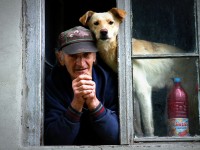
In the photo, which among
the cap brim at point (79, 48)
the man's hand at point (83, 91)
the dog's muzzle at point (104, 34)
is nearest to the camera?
the man's hand at point (83, 91)

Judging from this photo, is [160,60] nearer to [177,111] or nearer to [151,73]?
[151,73]

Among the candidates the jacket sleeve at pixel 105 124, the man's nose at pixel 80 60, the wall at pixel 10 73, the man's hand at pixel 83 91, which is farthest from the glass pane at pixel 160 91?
the wall at pixel 10 73

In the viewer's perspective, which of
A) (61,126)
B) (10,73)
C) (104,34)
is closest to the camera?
(10,73)

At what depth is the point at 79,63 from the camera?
3521mm

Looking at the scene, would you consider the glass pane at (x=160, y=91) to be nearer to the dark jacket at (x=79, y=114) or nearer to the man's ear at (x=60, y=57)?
the dark jacket at (x=79, y=114)

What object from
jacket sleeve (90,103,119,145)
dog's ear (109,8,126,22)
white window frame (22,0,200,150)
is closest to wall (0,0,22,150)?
white window frame (22,0,200,150)

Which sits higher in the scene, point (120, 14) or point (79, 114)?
point (120, 14)

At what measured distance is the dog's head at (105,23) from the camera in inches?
138

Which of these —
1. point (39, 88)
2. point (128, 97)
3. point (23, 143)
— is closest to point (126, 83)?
point (128, 97)

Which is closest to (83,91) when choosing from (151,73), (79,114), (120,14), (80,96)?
(80,96)

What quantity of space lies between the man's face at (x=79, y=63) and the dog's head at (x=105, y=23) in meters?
0.20

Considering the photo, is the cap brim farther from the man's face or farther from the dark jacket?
the dark jacket

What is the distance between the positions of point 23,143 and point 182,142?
Answer: 116cm

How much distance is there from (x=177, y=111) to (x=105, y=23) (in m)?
0.97
